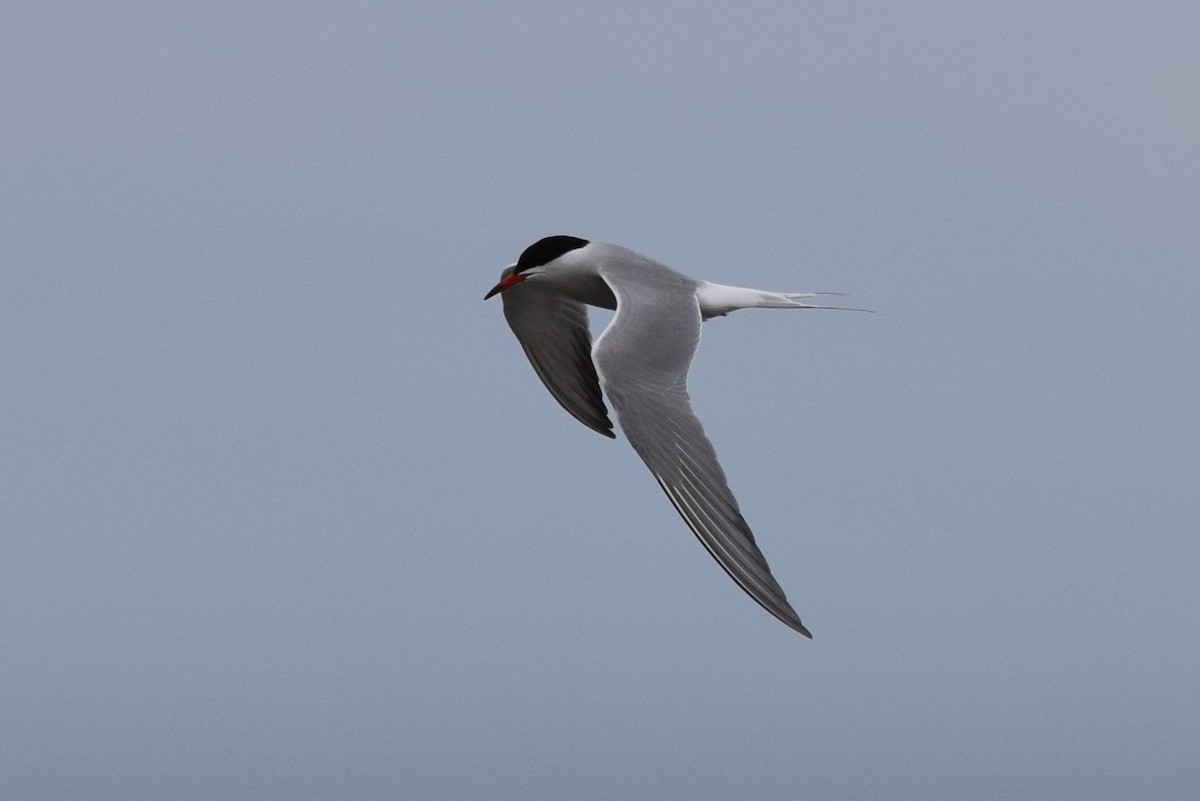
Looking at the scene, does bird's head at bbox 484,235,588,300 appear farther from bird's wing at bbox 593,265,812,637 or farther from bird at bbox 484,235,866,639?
bird's wing at bbox 593,265,812,637

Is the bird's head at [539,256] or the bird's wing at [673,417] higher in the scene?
the bird's head at [539,256]

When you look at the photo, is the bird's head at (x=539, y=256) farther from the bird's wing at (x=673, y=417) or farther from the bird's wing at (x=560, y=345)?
the bird's wing at (x=673, y=417)

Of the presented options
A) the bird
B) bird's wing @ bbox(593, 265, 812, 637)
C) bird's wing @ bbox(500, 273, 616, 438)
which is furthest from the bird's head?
bird's wing @ bbox(593, 265, 812, 637)

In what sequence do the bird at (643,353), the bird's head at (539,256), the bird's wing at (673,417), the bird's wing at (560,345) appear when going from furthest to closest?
the bird's wing at (560,345) < the bird's head at (539,256) < the bird at (643,353) < the bird's wing at (673,417)

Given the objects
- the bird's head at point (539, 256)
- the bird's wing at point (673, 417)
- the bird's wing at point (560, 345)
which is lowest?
the bird's wing at point (673, 417)

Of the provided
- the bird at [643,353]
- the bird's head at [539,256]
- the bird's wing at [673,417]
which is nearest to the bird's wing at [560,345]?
the bird at [643,353]

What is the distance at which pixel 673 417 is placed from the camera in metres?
9.12

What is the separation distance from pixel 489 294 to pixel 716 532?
430 centimetres

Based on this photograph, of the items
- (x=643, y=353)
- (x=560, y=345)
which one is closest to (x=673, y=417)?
(x=643, y=353)

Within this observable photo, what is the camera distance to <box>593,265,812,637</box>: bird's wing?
327 inches

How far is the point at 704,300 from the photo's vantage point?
10930 mm

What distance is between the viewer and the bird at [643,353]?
8.46 meters

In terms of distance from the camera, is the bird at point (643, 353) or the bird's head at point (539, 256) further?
the bird's head at point (539, 256)

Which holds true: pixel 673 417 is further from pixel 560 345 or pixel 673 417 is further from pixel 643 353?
pixel 560 345
